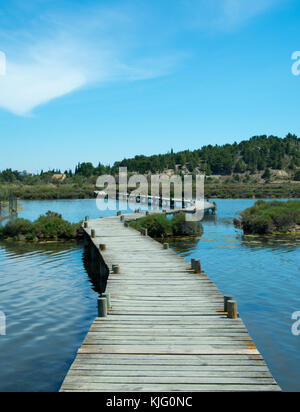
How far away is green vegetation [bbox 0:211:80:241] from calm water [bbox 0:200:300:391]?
96.8 inches

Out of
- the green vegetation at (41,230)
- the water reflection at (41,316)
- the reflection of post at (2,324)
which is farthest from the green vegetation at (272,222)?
the reflection of post at (2,324)

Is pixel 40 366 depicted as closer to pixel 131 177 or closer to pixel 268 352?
pixel 268 352

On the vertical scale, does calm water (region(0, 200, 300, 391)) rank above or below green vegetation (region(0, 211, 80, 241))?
below

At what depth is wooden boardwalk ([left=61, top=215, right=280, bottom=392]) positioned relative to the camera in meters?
6.05

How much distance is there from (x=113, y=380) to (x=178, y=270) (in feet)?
24.0

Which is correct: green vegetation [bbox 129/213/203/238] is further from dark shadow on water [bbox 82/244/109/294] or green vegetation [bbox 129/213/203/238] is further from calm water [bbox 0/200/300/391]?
dark shadow on water [bbox 82/244/109/294]

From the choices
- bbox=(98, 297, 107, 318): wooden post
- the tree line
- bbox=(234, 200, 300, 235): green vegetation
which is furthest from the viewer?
the tree line

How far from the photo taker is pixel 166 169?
12825cm

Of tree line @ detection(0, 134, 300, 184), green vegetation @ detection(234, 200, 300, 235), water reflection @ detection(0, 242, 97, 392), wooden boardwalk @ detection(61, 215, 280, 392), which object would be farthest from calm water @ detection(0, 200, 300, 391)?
tree line @ detection(0, 134, 300, 184)

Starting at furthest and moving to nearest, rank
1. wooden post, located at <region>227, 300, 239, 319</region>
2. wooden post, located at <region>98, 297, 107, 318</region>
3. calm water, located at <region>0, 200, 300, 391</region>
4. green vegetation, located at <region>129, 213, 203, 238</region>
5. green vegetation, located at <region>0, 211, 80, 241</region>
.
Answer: green vegetation, located at <region>129, 213, 203, 238</region> → green vegetation, located at <region>0, 211, 80, 241</region> → calm water, located at <region>0, 200, 300, 391</region> → wooden post, located at <region>98, 297, 107, 318</region> → wooden post, located at <region>227, 300, 239, 319</region>

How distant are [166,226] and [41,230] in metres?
8.51

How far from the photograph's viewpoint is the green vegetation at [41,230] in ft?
87.8

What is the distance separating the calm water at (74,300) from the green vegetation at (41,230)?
2.46m
